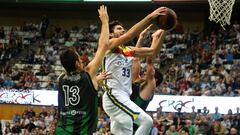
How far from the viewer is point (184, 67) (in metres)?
21.1

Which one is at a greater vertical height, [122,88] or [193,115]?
[122,88]

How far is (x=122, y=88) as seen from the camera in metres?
7.25

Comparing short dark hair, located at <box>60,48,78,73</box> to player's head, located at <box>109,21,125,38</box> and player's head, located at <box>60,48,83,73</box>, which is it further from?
player's head, located at <box>109,21,125,38</box>

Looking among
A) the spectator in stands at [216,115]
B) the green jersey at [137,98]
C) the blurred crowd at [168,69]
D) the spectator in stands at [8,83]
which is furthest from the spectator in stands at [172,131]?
the spectator in stands at [8,83]

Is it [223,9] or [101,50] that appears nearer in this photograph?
[101,50]

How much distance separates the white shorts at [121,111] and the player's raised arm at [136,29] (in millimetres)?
772

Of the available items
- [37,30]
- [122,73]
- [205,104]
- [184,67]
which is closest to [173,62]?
[184,67]

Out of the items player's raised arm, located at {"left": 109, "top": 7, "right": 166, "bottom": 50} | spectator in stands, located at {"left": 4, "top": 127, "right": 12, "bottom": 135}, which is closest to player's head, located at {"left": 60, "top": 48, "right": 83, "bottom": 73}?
player's raised arm, located at {"left": 109, "top": 7, "right": 166, "bottom": 50}

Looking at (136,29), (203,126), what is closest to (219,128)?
(203,126)

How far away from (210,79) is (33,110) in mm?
7594

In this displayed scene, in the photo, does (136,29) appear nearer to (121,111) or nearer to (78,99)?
(121,111)

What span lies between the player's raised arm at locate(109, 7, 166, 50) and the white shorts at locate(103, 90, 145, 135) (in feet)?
2.53

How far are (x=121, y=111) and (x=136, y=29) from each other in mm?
1399

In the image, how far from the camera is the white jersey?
722 centimetres
